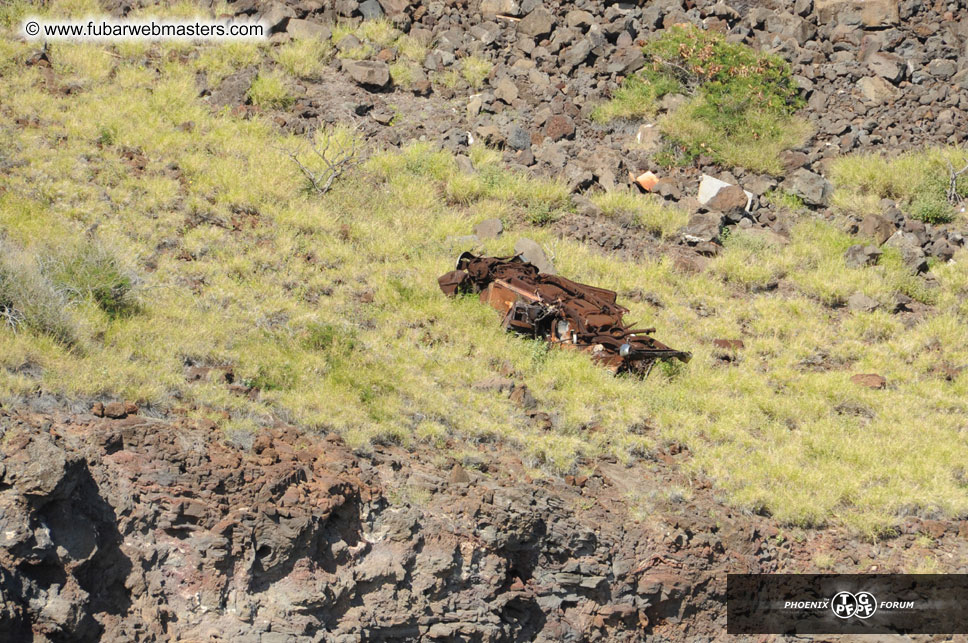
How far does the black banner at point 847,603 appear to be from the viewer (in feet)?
21.3

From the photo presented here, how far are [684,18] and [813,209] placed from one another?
4239 mm

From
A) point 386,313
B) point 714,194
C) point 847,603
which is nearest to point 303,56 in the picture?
point 386,313

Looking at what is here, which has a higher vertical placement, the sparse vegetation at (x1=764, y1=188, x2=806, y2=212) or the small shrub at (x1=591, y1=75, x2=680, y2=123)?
the small shrub at (x1=591, y1=75, x2=680, y2=123)

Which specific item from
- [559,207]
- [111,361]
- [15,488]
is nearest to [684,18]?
[559,207]

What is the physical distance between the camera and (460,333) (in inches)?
349

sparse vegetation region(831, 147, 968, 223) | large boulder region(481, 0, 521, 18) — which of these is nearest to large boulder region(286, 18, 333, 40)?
large boulder region(481, 0, 521, 18)

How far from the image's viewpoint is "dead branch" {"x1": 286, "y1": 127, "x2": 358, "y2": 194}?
36.3 ft

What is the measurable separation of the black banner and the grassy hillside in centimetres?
57

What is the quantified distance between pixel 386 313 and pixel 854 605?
15.9 feet

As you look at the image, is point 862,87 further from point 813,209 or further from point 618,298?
point 618,298

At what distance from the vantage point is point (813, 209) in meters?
12.5

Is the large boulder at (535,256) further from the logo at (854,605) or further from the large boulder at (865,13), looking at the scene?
the large boulder at (865,13)

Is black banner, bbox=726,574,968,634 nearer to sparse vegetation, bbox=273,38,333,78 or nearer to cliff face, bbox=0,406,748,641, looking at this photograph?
cliff face, bbox=0,406,748,641

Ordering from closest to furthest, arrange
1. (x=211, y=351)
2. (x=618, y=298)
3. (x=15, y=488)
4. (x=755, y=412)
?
1. (x=15, y=488)
2. (x=211, y=351)
3. (x=755, y=412)
4. (x=618, y=298)
